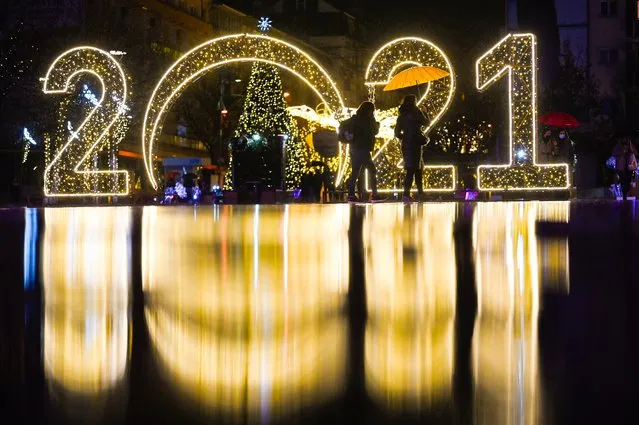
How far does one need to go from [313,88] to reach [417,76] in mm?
2540

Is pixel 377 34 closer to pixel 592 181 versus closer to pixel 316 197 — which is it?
pixel 316 197

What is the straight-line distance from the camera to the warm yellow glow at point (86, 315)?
288 cm

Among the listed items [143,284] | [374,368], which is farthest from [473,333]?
[143,284]

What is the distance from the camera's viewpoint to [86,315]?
4.06m

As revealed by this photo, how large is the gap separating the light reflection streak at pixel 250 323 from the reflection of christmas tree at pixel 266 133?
43.5 meters

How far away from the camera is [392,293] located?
15.5ft

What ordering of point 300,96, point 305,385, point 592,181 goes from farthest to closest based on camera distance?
point 300,96
point 592,181
point 305,385

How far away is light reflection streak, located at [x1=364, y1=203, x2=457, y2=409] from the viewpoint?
8.71 feet

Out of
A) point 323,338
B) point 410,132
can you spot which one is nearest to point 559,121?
point 410,132

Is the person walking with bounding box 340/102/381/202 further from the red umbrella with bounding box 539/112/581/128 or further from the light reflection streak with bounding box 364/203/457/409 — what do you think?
the red umbrella with bounding box 539/112/581/128

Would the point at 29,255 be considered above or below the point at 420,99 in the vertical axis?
below

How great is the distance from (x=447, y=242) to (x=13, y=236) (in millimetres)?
3542

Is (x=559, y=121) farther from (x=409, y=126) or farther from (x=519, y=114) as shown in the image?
(x=409, y=126)

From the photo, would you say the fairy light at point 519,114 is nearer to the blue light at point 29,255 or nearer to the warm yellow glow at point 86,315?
the blue light at point 29,255
